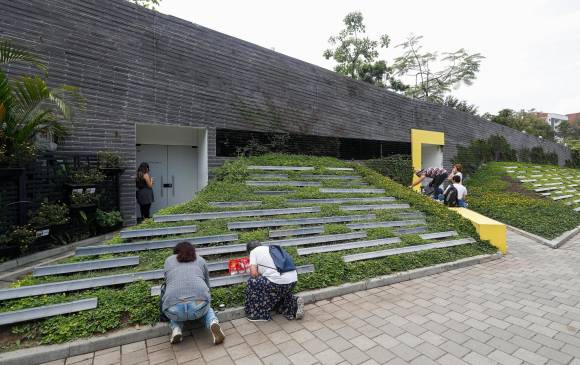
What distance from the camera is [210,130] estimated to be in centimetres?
909

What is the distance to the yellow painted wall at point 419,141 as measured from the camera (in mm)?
15656

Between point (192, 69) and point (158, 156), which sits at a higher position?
point (192, 69)

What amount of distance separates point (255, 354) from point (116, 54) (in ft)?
24.4

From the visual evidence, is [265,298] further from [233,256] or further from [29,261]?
[29,261]

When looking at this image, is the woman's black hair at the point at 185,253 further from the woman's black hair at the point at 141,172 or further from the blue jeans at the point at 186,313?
the woman's black hair at the point at 141,172

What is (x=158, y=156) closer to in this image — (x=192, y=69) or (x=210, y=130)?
(x=210, y=130)

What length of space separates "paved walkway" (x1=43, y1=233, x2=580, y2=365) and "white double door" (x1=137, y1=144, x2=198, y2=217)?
616cm

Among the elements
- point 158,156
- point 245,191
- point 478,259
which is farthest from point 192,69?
point 478,259

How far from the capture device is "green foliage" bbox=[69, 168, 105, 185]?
6.09m

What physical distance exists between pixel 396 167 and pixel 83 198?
12527 millimetres

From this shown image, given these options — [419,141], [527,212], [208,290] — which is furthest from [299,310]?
[419,141]

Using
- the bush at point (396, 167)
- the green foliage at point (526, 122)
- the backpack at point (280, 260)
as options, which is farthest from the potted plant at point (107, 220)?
the green foliage at point (526, 122)

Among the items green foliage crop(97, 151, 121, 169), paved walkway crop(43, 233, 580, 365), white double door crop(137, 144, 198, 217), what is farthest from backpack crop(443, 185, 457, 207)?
green foliage crop(97, 151, 121, 169)

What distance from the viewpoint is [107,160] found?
675 cm
